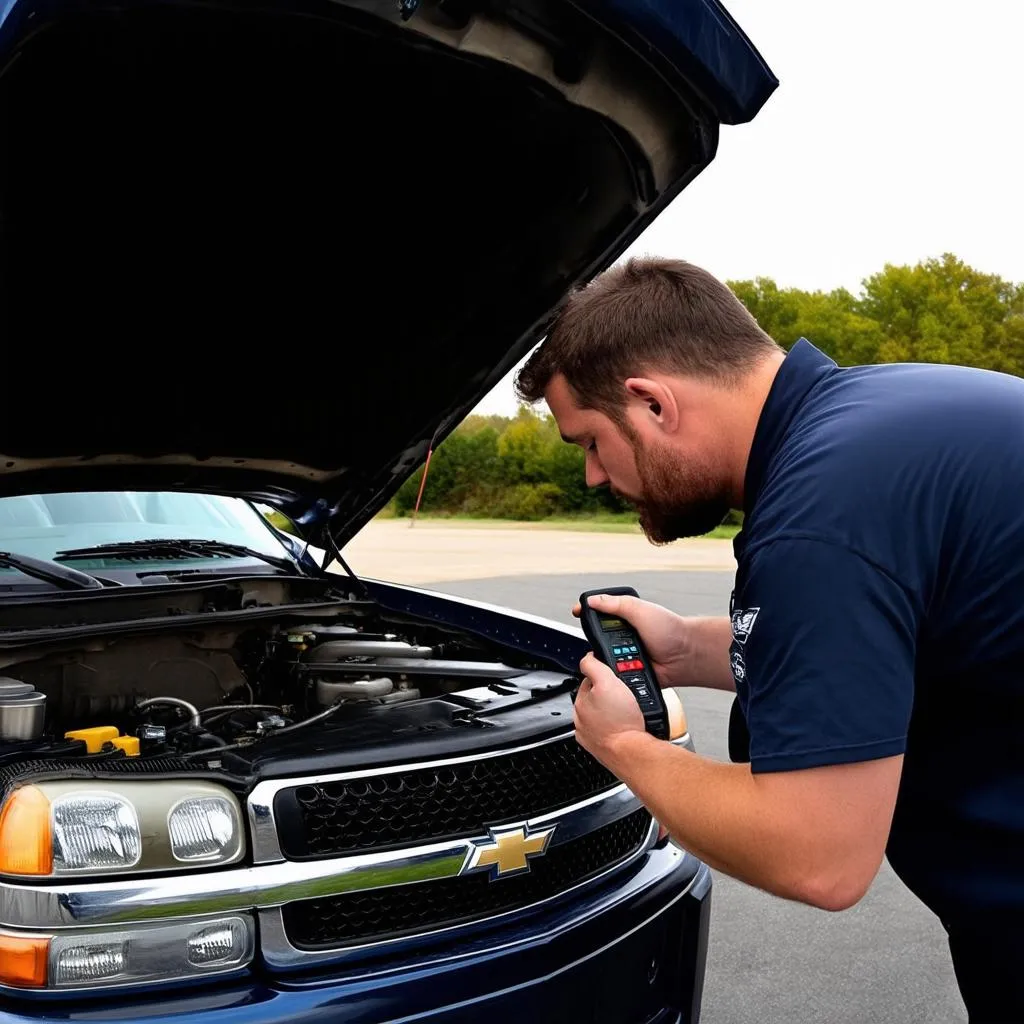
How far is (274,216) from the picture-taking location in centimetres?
293

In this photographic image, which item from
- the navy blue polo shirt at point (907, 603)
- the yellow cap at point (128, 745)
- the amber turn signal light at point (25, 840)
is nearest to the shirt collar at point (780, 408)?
the navy blue polo shirt at point (907, 603)

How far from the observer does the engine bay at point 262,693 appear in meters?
2.20

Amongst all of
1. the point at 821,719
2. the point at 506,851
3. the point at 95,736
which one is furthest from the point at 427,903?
the point at 821,719

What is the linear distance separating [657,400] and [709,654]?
77 centimetres

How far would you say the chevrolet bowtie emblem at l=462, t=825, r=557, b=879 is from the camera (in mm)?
2146

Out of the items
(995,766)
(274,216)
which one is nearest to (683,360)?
(995,766)

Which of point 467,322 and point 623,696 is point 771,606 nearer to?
point 623,696

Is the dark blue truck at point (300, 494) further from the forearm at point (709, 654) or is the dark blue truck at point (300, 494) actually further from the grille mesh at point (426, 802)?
the forearm at point (709, 654)

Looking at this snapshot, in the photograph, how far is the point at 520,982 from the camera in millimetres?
2088

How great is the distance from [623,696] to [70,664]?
1629 millimetres

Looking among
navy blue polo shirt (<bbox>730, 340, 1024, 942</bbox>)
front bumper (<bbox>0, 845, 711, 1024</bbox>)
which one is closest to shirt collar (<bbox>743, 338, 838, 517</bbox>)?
navy blue polo shirt (<bbox>730, 340, 1024, 942</bbox>)

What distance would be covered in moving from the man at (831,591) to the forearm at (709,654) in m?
0.45

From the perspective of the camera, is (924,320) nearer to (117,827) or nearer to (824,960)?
(824,960)

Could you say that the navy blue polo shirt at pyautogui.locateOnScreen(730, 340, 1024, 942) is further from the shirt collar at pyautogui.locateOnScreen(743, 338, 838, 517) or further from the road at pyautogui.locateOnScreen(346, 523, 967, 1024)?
the road at pyautogui.locateOnScreen(346, 523, 967, 1024)
